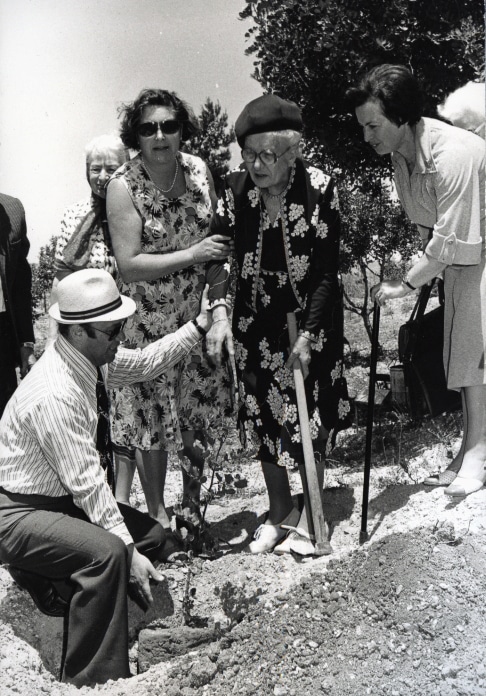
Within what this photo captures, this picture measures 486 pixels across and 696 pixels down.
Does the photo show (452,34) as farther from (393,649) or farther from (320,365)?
(393,649)

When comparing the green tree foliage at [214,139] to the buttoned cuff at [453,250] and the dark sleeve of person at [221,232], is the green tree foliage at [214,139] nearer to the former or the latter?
the dark sleeve of person at [221,232]

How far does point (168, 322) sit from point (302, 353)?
660 millimetres

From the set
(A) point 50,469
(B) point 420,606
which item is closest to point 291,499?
(B) point 420,606

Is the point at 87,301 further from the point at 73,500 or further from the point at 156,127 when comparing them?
the point at 156,127

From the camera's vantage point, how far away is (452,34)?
15.3ft

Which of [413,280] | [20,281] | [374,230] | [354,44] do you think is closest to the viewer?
[413,280]

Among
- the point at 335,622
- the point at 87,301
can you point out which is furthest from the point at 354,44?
the point at 335,622

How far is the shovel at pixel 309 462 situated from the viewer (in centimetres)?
367

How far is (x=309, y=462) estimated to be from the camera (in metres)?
3.70

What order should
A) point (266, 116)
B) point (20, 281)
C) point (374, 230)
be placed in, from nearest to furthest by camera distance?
point (266, 116), point (20, 281), point (374, 230)

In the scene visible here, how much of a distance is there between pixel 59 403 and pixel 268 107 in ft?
4.99

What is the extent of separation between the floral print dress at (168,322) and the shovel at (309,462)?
0.45 metres

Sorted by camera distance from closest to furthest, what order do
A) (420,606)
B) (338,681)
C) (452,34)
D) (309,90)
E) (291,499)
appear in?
(338,681) → (420,606) → (291,499) → (452,34) → (309,90)

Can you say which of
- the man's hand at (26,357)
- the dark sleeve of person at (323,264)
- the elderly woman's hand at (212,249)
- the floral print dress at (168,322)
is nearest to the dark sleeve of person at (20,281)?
the man's hand at (26,357)
